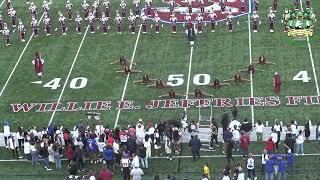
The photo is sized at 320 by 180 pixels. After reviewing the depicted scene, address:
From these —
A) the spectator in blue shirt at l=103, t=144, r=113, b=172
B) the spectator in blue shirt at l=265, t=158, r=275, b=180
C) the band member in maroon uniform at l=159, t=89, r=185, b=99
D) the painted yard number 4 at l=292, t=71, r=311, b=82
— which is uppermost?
the painted yard number 4 at l=292, t=71, r=311, b=82

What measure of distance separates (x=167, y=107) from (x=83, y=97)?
10.6 feet

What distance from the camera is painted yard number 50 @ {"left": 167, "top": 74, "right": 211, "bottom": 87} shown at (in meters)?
28.3

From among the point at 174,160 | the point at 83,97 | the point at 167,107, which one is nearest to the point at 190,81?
the point at 167,107

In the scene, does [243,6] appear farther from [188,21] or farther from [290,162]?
[290,162]

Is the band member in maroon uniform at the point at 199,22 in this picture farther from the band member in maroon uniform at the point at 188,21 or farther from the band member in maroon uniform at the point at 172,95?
the band member in maroon uniform at the point at 172,95

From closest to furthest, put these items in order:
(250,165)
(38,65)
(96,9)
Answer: (250,165) < (38,65) < (96,9)

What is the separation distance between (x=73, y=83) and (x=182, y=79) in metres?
4.07

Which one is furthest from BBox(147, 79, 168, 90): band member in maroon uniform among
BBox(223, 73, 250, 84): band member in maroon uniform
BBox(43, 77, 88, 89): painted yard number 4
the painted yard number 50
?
BBox(43, 77, 88, 89): painted yard number 4

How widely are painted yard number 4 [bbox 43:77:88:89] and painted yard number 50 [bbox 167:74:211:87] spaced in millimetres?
3203

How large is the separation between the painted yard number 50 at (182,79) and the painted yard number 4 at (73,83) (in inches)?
126

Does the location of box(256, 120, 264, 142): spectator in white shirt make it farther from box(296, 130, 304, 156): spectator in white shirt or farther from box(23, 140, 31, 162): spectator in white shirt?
box(23, 140, 31, 162): spectator in white shirt

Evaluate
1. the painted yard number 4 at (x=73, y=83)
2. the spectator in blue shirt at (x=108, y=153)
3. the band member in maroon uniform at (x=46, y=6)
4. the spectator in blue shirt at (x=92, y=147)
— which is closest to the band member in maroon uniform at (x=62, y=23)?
the band member in maroon uniform at (x=46, y=6)

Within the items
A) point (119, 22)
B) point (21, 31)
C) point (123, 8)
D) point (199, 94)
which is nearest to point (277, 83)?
point (199, 94)

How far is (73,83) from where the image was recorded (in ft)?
95.2
